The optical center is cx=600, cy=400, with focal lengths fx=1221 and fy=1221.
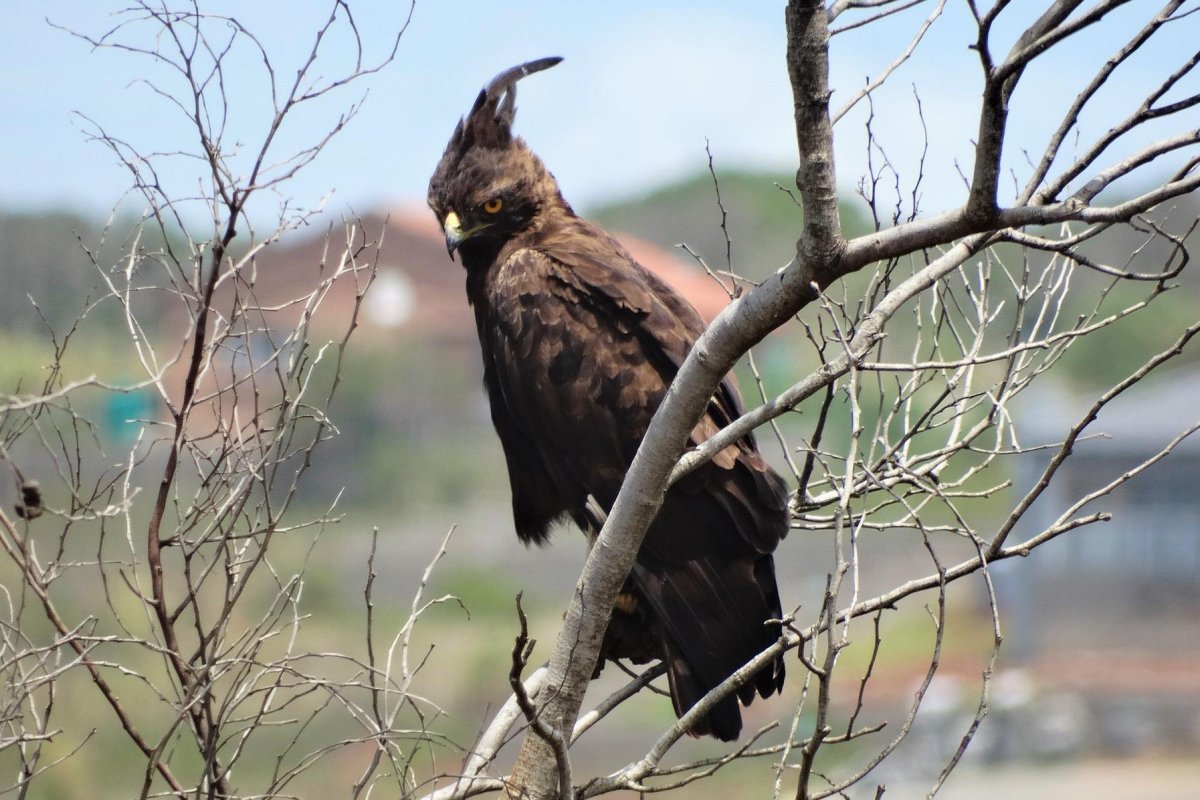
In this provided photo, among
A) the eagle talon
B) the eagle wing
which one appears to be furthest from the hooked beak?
the eagle talon

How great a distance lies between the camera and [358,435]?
99.7ft

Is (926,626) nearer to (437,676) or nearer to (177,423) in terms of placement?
(437,676)

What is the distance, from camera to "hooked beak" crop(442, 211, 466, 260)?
13.3 ft

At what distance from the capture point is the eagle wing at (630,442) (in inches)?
130

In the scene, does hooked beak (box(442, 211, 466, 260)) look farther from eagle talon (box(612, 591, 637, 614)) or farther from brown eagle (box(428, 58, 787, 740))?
eagle talon (box(612, 591, 637, 614))

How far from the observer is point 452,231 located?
4082 mm

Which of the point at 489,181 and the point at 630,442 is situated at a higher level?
the point at 489,181

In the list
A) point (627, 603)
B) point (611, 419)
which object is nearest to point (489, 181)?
point (611, 419)

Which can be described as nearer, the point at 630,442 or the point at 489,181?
the point at 630,442

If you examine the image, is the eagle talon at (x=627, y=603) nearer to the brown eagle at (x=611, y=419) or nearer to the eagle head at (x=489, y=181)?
the brown eagle at (x=611, y=419)

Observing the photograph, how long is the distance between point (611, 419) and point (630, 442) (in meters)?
0.09

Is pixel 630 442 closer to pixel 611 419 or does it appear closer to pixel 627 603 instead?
pixel 611 419

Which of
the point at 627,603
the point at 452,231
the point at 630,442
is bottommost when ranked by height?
the point at 627,603

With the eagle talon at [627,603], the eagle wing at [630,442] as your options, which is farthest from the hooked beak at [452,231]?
the eagle talon at [627,603]
